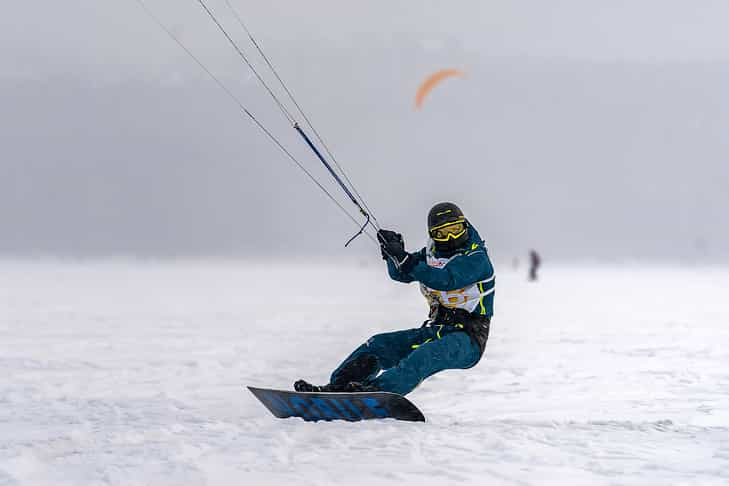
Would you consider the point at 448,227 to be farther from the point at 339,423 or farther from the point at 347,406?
the point at 339,423

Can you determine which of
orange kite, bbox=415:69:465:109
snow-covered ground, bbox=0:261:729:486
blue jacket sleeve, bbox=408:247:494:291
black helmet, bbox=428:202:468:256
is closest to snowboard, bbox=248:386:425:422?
snow-covered ground, bbox=0:261:729:486

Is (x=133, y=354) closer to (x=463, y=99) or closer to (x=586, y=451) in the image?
(x=586, y=451)

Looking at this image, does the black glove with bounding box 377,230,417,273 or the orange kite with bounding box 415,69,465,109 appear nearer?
the black glove with bounding box 377,230,417,273

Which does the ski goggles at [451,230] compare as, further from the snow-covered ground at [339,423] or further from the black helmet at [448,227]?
the snow-covered ground at [339,423]

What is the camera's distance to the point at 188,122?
16600 centimetres

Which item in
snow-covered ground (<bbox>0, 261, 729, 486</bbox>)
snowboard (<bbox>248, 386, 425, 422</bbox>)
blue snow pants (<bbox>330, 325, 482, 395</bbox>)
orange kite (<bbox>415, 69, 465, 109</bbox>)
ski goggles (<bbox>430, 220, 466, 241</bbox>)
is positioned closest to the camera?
snow-covered ground (<bbox>0, 261, 729, 486</bbox>)

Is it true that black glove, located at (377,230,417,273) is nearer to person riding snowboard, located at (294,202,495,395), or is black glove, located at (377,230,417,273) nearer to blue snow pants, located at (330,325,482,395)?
person riding snowboard, located at (294,202,495,395)

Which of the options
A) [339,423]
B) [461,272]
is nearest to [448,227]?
[461,272]

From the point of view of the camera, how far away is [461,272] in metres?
5.05

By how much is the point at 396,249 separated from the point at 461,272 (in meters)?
0.46

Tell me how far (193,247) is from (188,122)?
46895mm

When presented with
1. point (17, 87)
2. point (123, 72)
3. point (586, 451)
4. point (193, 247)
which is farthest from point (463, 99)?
point (586, 451)

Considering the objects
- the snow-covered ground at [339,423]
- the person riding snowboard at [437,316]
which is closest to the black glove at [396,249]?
the person riding snowboard at [437,316]

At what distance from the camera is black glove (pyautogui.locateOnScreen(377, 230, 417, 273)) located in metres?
4.88
